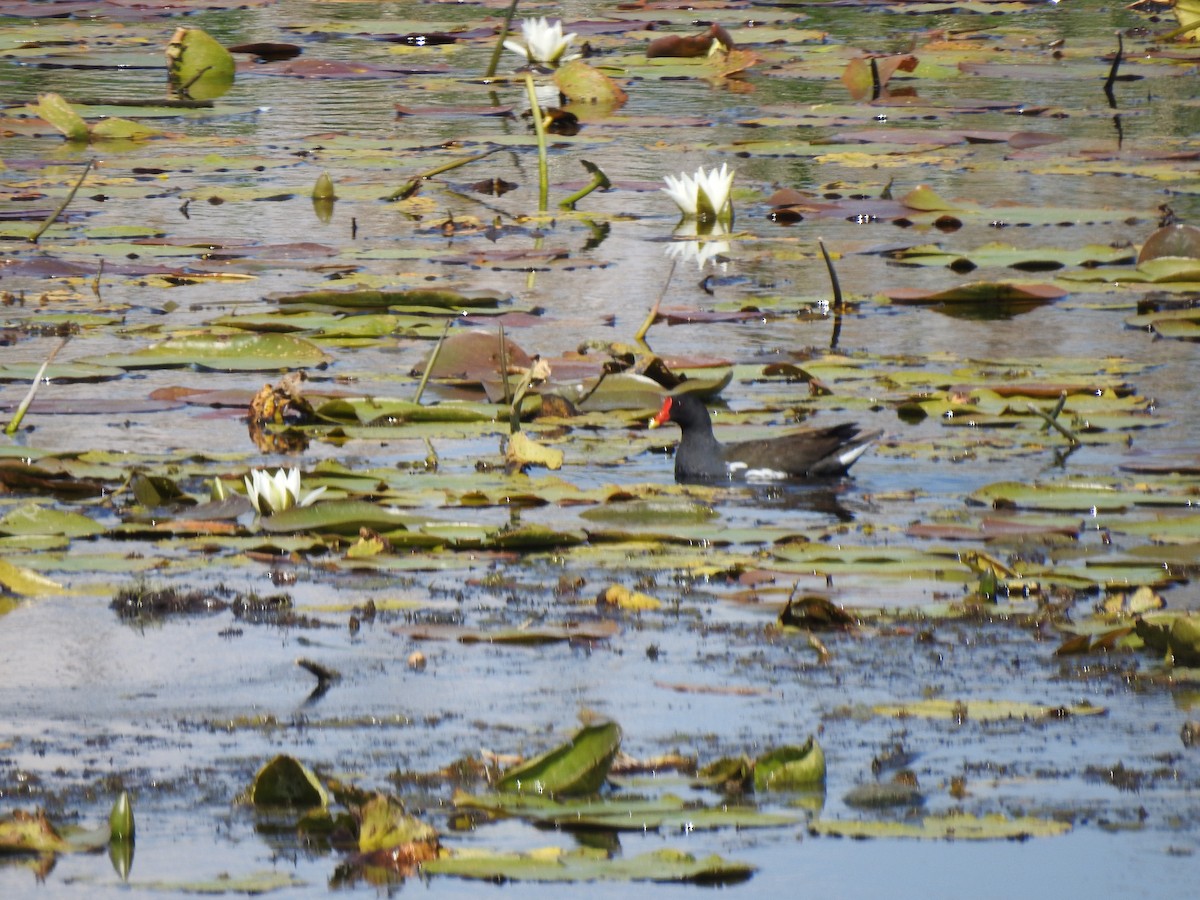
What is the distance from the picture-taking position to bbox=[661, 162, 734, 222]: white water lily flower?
10.3 metres

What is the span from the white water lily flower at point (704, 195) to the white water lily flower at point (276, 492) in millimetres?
4878

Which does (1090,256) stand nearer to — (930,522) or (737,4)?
(930,522)

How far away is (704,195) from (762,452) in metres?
3.80

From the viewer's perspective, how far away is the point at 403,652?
491 cm

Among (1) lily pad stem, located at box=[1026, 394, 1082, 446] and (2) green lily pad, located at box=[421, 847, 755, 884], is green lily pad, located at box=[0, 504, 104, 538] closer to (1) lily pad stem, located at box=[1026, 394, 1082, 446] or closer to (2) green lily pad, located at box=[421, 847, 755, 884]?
(2) green lily pad, located at box=[421, 847, 755, 884]

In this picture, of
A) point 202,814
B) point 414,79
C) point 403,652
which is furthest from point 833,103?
point 202,814

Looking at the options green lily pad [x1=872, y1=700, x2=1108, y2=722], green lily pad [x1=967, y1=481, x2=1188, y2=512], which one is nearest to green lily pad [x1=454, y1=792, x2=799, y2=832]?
green lily pad [x1=872, y1=700, x2=1108, y2=722]

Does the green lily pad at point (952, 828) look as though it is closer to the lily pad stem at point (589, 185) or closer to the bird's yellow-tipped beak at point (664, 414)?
the bird's yellow-tipped beak at point (664, 414)

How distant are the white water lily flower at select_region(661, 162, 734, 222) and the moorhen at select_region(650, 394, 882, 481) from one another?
3.61 m

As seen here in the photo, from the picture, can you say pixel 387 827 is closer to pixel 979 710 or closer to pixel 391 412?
pixel 979 710

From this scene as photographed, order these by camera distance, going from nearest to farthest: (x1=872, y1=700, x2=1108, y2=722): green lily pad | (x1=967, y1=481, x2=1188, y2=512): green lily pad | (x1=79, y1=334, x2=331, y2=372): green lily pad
Result: 1. (x1=872, y1=700, x2=1108, y2=722): green lily pad
2. (x1=967, y1=481, x2=1188, y2=512): green lily pad
3. (x1=79, y1=334, x2=331, y2=372): green lily pad

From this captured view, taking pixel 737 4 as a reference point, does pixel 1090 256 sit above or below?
below

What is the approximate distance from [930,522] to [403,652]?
178 centimetres

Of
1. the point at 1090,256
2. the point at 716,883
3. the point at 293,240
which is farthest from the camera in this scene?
Answer: the point at 293,240
